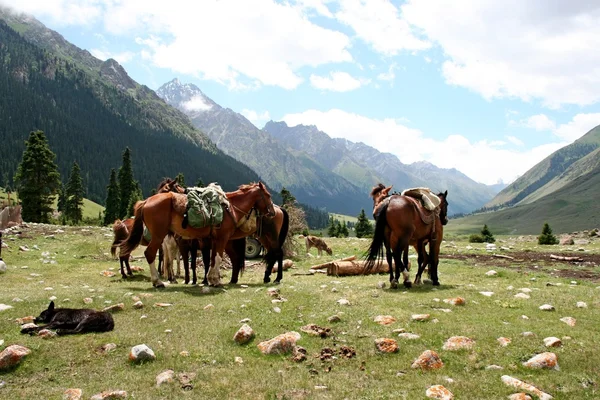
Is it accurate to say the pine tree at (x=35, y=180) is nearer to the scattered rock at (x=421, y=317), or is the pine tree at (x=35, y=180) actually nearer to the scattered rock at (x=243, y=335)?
the scattered rock at (x=243, y=335)

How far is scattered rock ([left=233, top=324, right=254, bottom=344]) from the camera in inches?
281

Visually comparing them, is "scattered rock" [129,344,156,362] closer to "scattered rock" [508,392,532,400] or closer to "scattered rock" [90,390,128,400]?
"scattered rock" [90,390,128,400]

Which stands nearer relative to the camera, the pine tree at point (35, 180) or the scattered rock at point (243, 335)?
the scattered rock at point (243, 335)

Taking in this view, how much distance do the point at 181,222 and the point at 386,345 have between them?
303 inches

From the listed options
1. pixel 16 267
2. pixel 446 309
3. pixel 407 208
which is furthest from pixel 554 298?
pixel 16 267

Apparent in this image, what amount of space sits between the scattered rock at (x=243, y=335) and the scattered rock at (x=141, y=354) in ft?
4.52

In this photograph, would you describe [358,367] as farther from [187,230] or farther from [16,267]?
[16,267]

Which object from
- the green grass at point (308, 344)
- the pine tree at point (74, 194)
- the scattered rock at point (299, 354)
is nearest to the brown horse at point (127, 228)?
the green grass at point (308, 344)

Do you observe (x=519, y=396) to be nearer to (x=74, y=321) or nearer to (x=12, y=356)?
(x=12, y=356)

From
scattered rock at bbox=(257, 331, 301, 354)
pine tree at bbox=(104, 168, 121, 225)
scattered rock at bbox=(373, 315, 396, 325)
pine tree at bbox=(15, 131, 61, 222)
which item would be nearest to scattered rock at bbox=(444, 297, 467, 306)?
scattered rock at bbox=(373, 315, 396, 325)

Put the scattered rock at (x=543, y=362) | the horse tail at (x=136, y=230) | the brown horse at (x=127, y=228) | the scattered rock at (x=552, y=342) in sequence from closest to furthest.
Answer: the scattered rock at (x=543, y=362), the scattered rock at (x=552, y=342), the horse tail at (x=136, y=230), the brown horse at (x=127, y=228)

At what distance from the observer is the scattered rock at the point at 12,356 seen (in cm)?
607

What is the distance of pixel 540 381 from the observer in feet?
18.3

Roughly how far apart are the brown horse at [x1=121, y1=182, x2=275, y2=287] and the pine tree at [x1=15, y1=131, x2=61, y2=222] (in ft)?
153
